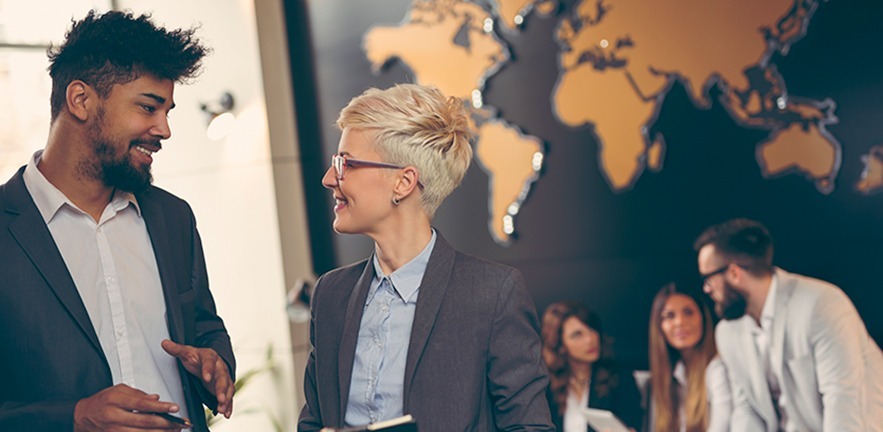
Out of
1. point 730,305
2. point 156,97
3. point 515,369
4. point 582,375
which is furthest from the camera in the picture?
point 582,375

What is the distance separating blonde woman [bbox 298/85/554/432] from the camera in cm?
188

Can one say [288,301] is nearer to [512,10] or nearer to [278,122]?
[278,122]

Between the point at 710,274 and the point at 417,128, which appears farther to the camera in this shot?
the point at 710,274

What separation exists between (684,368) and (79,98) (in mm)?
2800

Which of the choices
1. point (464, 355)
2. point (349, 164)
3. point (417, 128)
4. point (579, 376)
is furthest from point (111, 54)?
point (579, 376)

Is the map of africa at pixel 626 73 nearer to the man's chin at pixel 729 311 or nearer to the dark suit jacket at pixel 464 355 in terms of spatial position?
the man's chin at pixel 729 311

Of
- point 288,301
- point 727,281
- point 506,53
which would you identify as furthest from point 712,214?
point 288,301

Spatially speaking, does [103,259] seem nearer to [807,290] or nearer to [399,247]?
[399,247]

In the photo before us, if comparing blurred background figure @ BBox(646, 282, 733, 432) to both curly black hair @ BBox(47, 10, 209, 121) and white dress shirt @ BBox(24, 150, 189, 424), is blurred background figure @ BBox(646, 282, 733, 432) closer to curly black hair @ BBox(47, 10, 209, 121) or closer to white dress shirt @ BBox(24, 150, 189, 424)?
white dress shirt @ BBox(24, 150, 189, 424)

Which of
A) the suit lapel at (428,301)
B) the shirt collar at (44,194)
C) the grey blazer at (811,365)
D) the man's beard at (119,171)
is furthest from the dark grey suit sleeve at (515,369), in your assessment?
the grey blazer at (811,365)

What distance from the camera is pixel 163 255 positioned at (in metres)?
2.13

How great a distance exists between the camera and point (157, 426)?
1822 mm

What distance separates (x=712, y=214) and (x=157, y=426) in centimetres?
269

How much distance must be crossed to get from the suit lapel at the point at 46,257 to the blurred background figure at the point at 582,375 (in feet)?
8.68
